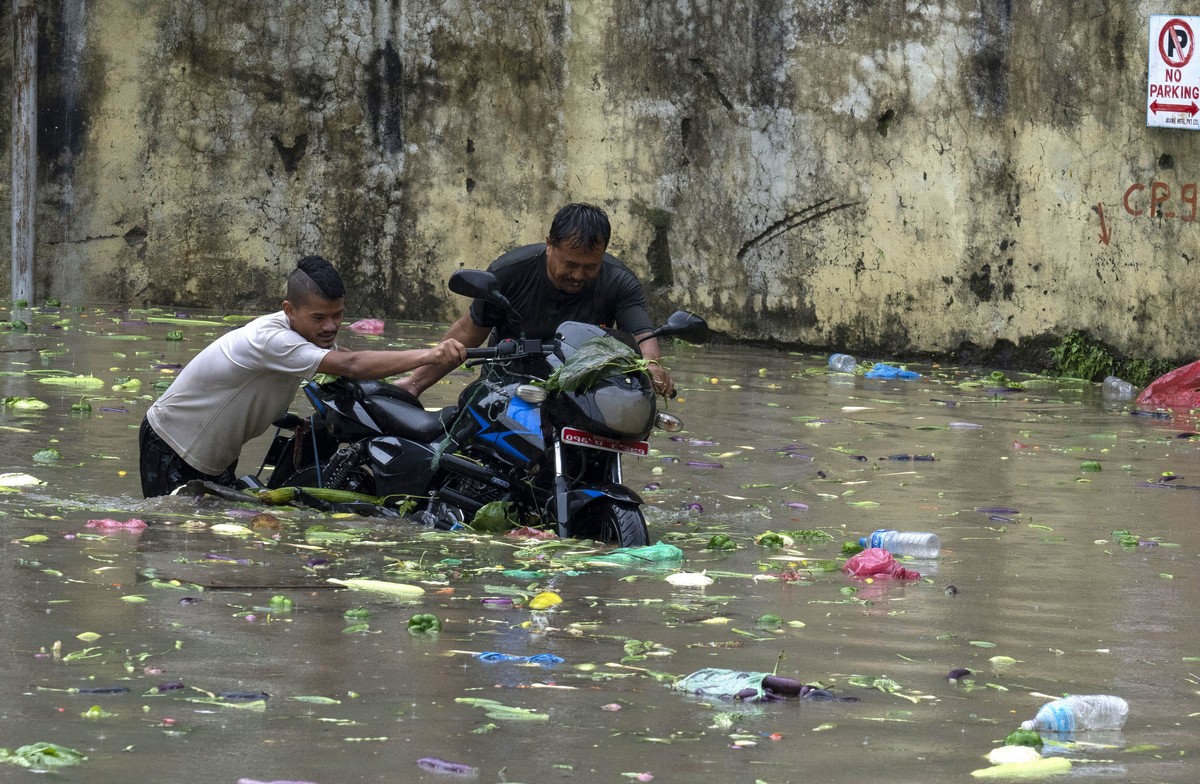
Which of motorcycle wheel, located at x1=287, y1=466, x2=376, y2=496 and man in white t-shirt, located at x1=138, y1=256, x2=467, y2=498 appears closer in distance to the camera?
man in white t-shirt, located at x1=138, y1=256, x2=467, y2=498

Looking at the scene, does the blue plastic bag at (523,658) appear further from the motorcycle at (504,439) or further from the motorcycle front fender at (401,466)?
the motorcycle front fender at (401,466)

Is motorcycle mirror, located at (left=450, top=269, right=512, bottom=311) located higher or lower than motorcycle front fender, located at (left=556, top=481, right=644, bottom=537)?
higher

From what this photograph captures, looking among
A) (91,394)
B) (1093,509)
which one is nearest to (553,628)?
(1093,509)

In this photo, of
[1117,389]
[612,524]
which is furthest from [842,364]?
[612,524]

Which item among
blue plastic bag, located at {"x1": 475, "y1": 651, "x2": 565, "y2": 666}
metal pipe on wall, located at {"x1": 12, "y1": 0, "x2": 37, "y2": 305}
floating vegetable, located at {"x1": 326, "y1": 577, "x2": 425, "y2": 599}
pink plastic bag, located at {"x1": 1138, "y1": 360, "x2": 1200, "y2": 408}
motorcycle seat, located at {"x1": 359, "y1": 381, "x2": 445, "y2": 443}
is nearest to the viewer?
blue plastic bag, located at {"x1": 475, "y1": 651, "x2": 565, "y2": 666}

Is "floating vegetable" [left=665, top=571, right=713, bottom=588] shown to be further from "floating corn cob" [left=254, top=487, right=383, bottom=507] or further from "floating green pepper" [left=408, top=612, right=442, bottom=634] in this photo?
"floating corn cob" [left=254, top=487, right=383, bottom=507]

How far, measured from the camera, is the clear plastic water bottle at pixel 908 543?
19.3 ft

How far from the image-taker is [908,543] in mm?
5910

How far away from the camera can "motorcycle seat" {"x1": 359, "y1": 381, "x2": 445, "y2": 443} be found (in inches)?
246

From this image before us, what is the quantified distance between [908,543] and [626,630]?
68.8 inches

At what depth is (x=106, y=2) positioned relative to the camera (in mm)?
15164

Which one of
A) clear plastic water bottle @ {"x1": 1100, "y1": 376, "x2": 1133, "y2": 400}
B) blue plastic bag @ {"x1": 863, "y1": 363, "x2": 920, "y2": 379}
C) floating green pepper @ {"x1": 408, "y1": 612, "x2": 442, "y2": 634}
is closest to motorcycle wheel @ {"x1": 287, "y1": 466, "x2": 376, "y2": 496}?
floating green pepper @ {"x1": 408, "y1": 612, "x2": 442, "y2": 634}

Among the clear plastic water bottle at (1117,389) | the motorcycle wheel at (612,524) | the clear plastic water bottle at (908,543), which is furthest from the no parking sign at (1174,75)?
the motorcycle wheel at (612,524)

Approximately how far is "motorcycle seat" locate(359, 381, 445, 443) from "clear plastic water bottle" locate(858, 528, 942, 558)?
1651 mm
